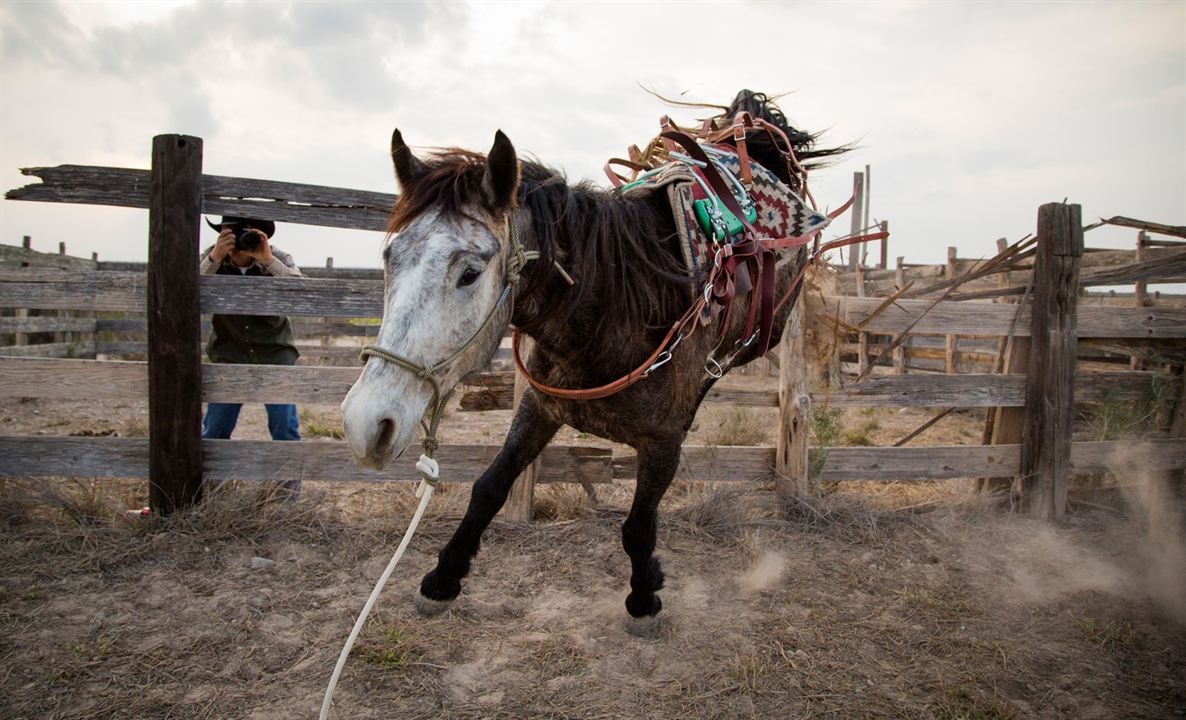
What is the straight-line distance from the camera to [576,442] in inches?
230

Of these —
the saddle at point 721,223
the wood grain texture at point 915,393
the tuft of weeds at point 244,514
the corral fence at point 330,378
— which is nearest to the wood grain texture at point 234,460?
the corral fence at point 330,378

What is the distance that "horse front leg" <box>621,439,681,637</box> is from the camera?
2.67 meters

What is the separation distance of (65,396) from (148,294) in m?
0.82

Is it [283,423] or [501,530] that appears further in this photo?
[283,423]

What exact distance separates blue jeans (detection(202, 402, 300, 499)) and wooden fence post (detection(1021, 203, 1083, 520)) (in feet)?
17.3

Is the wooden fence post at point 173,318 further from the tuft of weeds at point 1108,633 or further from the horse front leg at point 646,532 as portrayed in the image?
the tuft of weeds at point 1108,633

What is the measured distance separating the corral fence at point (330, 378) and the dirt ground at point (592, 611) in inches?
9.1

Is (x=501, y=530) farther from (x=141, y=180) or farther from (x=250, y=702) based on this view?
(x=141, y=180)

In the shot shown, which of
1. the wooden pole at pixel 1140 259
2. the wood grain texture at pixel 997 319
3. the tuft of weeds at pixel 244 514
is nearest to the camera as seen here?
the tuft of weeds at pixel 244 514

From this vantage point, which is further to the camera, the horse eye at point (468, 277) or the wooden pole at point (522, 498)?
the wooden pole at point (522, 498)

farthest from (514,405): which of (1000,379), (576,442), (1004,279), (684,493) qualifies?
(1004,279)

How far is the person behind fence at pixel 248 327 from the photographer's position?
3.89 m

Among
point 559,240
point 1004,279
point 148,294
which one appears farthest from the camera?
point 1004,279

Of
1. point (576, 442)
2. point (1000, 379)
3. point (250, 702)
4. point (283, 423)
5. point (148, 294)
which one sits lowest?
point (250, 702)
